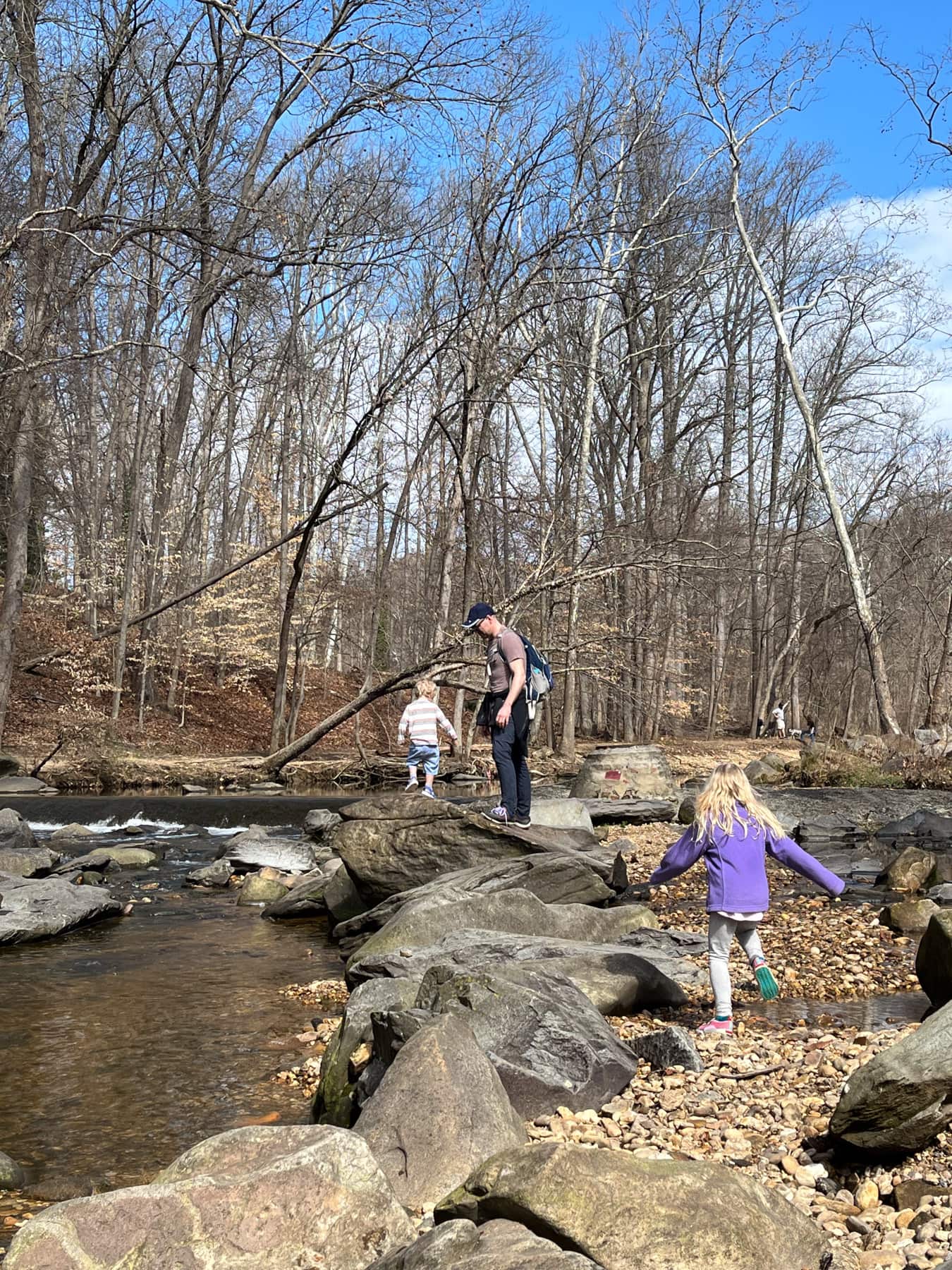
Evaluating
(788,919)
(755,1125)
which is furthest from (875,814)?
(755,1125)

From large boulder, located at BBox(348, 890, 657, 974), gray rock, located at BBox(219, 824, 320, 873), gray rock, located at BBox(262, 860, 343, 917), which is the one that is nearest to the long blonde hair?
large boulder, located at BBox(348, 890, 657, 974)

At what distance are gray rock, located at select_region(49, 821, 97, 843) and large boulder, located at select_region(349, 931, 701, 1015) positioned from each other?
1029 cm

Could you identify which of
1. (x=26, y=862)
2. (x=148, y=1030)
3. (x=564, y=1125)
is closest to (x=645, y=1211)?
(x=564, y=1125)

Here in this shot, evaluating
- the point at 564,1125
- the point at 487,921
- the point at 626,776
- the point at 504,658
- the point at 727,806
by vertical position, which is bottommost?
the point at 564,1125

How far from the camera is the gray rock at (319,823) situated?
16.1 m

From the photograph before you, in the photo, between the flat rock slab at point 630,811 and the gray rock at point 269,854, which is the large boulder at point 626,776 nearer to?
the flat rock slab at point 630,811

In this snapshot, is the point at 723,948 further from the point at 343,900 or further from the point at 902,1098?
the point at 343,900

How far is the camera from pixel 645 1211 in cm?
345

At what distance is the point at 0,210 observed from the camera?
1520cm

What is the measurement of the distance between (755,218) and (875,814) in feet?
76.4

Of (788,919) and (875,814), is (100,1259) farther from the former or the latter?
(875,814)

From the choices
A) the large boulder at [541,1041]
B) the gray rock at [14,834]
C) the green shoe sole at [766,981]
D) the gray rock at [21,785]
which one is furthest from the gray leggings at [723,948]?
the gray rock at [21,785]

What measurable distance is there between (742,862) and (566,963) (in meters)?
1.25

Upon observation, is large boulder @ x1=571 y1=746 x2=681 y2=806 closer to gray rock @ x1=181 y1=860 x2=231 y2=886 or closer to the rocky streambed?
gray rock @ x1=181 y1=860 x2=231 y2=886
